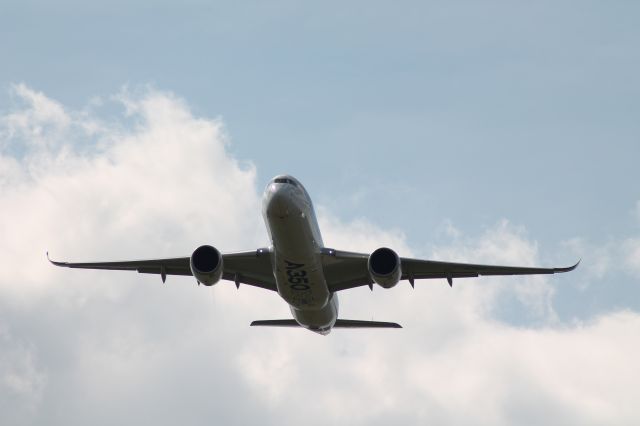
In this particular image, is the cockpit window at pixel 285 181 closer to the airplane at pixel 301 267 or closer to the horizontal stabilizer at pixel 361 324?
the airplane at pixel 301 267

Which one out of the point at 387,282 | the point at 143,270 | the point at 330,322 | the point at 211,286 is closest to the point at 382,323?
the point at 330,322

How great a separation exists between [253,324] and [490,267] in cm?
982

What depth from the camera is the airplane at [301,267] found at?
3497 cm

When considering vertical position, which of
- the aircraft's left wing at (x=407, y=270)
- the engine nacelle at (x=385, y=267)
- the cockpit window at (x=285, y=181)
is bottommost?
the engine nacelle at (x=385, y=267)

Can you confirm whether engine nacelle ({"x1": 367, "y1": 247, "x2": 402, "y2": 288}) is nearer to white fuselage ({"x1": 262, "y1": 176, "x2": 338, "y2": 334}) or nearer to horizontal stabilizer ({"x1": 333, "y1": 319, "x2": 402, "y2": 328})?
white fuselage ({"x1": 262, "y1": 176, "x2": 338, "y2": 334})

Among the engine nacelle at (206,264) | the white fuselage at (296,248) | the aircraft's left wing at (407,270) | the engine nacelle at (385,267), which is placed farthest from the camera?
the aircraft's left wing at (407,270)

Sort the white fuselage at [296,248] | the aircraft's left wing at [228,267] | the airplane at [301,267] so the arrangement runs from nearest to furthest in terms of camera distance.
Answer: the white fuselage at [296,248] → the airplane at [301,267] → the aircraft's left wing at [228,267]

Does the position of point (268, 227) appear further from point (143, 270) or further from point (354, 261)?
point (143, 270)

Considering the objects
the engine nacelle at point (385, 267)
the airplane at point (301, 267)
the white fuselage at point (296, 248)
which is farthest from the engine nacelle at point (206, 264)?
the engine nacelle at point (385, 267)

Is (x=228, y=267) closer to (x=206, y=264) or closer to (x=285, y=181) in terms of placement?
(x=206, y=264)

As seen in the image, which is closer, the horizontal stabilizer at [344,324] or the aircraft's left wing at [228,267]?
the aircraft's left wing at [228,267]

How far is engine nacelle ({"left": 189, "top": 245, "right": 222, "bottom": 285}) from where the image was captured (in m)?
36.5

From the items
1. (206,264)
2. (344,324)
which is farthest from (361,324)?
(206,264)

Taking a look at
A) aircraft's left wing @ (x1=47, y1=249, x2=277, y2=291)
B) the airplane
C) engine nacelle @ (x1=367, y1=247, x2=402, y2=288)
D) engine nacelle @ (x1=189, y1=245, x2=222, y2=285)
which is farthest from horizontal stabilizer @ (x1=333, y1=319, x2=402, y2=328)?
engine nacelle @ (x1=189, y1=245, x2=222, y2=285)
